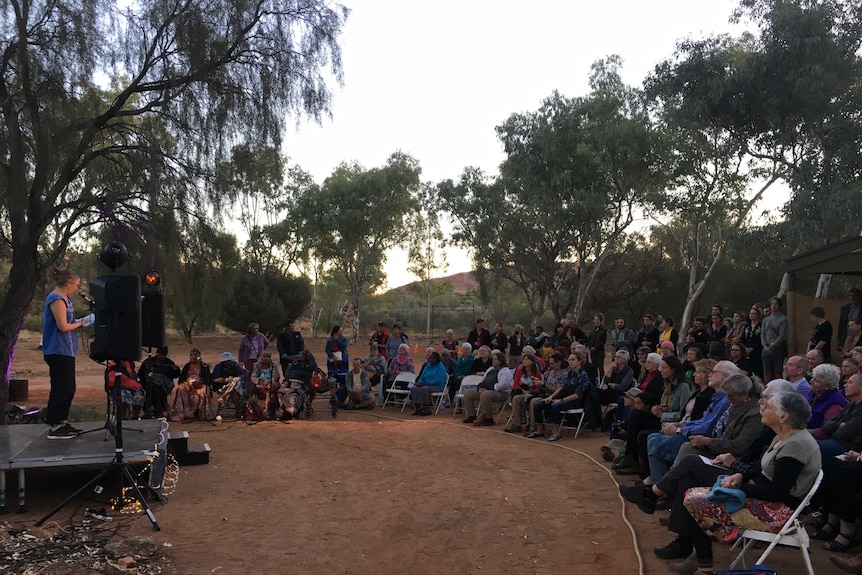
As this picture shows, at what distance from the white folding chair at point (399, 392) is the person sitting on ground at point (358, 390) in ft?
1.05

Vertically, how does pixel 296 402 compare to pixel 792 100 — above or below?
below

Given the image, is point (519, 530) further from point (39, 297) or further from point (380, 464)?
point (39, 297)

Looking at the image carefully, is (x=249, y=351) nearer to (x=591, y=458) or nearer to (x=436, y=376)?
(x=436, y=376)

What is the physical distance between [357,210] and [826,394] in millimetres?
23043

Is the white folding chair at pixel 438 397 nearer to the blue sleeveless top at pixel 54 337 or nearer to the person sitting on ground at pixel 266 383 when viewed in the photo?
the person sitting on ground at pixel 266 383

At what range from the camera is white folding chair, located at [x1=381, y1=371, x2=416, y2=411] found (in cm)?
1112

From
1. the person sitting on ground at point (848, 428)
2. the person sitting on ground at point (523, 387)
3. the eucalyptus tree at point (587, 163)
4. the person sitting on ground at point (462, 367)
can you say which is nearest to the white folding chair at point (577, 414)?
the person sitting on ground at point (523, 387)

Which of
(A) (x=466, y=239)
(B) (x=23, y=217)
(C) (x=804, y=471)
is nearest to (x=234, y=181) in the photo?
(B) (x=23, y=217)

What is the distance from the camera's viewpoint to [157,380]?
383 inches

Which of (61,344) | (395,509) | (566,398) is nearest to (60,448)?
(61,344)

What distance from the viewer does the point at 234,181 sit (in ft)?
33.2

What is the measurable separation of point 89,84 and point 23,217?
1.97m

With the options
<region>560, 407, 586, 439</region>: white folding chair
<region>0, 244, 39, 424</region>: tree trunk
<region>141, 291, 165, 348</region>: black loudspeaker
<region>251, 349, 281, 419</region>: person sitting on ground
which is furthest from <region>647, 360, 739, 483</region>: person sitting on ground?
<region>0, 244, 39, 424</region>: tree trunk

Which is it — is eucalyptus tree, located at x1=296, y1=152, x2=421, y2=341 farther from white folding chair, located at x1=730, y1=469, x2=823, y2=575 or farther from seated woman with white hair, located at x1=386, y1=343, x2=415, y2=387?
white folding chair, located at x1=730, y1=469, x2=823, y2=575
